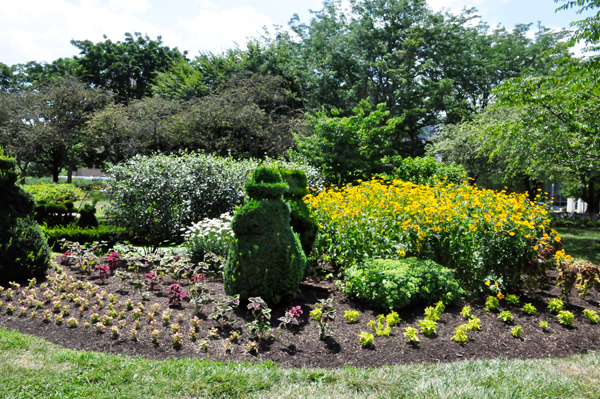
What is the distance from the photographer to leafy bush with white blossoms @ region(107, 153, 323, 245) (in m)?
8.58

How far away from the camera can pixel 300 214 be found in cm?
604

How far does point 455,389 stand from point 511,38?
24.3 metres

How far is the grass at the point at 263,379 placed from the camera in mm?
3020

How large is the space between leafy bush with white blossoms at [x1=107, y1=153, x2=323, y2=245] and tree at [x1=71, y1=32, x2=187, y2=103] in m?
22.0

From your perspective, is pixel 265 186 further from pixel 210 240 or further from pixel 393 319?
pixel 210 240

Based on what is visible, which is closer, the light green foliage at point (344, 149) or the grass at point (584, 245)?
the grass at point (584, 245)

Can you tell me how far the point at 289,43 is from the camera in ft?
85.6

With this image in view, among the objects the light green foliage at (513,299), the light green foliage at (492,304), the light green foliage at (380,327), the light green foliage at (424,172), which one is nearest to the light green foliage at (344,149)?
the light green foliage at (424,172)

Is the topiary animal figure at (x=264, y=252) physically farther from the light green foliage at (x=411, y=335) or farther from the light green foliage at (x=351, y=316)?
the light green foliage at (x=411, y=335)

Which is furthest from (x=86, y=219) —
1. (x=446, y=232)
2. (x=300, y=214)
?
(x=446, y=232)

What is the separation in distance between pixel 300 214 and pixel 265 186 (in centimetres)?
129

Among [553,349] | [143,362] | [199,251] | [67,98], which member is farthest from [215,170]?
[67,98]

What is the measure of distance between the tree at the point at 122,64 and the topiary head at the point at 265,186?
87.2 feet

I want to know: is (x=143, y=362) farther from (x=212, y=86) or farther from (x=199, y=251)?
(x=212, y=86)
